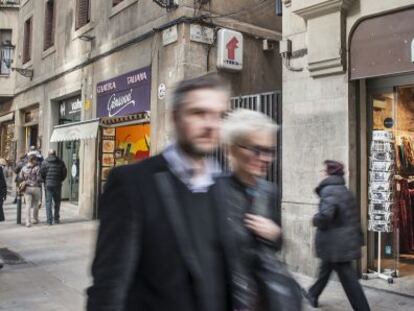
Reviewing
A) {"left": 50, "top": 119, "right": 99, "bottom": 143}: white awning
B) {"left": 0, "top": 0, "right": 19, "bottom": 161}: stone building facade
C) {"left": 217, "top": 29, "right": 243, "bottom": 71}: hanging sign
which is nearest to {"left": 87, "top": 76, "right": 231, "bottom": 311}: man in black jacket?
{"left": 217, "top": 29, "right": 243, "bottom": 71}: hanging sign

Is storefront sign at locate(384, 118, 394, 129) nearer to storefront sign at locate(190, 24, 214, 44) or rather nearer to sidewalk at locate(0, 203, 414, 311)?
sidewalk at locate(0, 203, 414, 311)

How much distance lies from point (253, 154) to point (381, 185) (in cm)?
535

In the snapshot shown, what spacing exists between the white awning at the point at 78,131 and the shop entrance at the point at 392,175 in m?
7.16

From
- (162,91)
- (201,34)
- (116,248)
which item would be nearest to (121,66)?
(162,91)

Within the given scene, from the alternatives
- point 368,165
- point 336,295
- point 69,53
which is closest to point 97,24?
point 69,53

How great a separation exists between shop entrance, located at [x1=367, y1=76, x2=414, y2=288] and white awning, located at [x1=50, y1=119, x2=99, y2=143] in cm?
716

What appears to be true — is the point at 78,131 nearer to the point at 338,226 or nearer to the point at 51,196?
the point at 51,196

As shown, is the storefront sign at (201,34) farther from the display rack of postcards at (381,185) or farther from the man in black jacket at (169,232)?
the man in black jacket at (169,232)

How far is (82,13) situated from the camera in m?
15.5

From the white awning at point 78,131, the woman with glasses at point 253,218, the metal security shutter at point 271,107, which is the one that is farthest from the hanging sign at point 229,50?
the woman with glasses at point 253,218

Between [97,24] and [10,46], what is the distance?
1095cm

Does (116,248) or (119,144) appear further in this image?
(119,144)

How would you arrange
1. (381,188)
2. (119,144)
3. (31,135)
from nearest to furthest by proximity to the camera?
(381,188) < (119,144) < (31,135)

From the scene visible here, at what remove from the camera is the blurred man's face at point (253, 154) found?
2.13m
